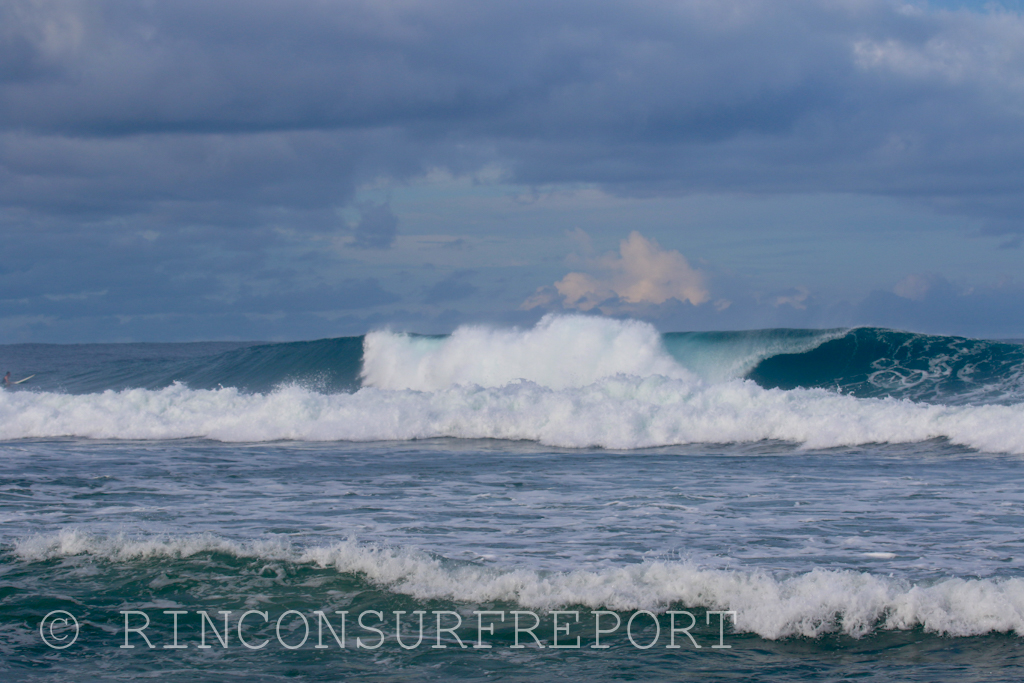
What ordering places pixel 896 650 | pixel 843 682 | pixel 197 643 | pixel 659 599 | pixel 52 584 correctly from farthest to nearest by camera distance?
pixel 52 584 → pixel 659 599 → pixel 197 643 → pixel 896 650 → pixel 843 682


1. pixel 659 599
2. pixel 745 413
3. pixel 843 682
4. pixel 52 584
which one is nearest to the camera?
pixel 843 682

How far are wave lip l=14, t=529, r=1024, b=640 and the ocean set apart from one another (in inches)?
0.9

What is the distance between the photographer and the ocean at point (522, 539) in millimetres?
6133

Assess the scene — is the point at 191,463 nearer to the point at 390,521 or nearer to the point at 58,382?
the point at 390,521

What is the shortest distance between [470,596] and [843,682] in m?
2.88

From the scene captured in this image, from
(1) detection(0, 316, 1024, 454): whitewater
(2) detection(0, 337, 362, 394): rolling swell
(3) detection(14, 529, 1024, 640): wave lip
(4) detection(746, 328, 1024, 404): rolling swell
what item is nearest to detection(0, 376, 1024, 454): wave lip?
(1) detection(0, 316, 1024, 454): whitewater

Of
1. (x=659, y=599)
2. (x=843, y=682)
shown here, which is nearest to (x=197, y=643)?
(x=659, y=599)

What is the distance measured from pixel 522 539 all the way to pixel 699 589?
2273mm

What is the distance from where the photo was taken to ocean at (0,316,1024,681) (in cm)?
613

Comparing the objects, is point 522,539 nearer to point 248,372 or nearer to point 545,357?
point 545,357

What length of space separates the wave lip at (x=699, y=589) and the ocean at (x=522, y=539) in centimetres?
2

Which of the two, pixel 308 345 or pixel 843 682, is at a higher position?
pixel 308 345

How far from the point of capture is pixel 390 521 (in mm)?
9734

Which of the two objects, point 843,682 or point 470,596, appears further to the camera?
point 470,596
